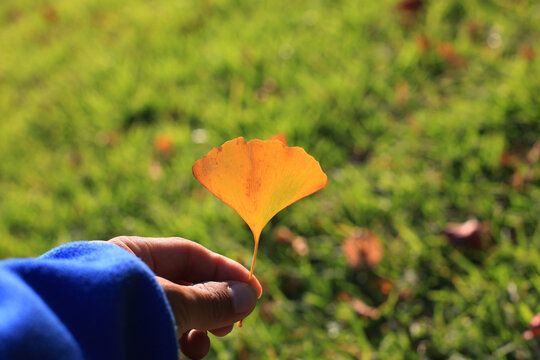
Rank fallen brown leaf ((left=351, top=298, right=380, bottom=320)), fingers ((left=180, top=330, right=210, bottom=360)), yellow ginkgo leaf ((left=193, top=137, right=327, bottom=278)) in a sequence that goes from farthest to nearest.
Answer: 1. fallen brown leaf ((left=351, top=298, right=380, bottom=320))
2. fingers ((left=180, top=330, right=210, bottom=360))
3. yellow ginkgo leaf ((left=193, top=137, right=327, bottom=278))

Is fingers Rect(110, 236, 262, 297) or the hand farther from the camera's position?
fingers Rect(110, 236, 262, 297)

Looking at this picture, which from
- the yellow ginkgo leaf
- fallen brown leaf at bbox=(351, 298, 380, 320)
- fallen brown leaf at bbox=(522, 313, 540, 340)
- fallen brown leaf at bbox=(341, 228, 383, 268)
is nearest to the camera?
the yellow ginkgo leaf

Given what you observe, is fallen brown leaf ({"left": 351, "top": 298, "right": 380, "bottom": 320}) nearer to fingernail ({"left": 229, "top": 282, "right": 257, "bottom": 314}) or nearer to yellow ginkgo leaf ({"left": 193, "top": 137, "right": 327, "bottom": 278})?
fingernail ({"left": 229, "top": 282, "right": 257, "bottom": 314})

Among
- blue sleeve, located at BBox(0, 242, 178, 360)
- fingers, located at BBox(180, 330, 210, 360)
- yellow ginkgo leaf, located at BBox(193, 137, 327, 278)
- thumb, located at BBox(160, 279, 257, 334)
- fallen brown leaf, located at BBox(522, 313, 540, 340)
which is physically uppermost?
yellow ginkgo leaf, located at BBox(193, 137, 327, 278)

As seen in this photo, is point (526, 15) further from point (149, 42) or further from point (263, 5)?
point (149, 42)

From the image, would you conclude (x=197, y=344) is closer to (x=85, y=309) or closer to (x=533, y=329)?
(x=85, y=309)

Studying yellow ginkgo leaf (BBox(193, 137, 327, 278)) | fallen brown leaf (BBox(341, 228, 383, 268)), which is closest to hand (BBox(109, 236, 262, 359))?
yellow ginkgo leaf (BBox(193, 137, 327, 278))

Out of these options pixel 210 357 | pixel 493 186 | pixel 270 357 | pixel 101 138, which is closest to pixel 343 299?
pixel 270 357

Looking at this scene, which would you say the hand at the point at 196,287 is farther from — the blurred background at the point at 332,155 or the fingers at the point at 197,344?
the blurred background at the point at 332,155

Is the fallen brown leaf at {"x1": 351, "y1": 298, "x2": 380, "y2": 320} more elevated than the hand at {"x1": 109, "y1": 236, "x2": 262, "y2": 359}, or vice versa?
the hand at {"x1": 109, "y1": 236, "x2": 262, "y2": 359}
